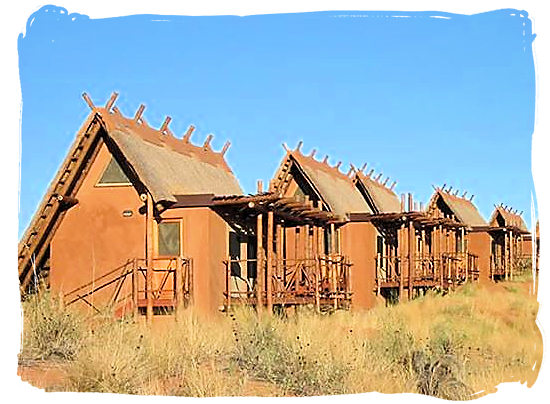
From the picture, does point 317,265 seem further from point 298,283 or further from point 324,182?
point 324,182

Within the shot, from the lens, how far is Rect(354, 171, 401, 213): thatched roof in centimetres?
2144

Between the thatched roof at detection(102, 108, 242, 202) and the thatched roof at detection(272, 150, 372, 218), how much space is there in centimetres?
165

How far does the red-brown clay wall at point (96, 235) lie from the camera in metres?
12.5

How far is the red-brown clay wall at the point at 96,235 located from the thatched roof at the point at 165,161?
492 millimetres

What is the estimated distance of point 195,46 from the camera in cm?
724

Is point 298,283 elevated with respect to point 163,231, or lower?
lower

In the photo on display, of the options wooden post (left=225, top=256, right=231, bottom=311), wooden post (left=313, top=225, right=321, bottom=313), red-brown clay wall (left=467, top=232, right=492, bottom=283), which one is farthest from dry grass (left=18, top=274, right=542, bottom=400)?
red-brown clay wall (left=467, top=232, right=492, bottom=283)

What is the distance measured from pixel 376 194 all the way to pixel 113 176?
10655 mm

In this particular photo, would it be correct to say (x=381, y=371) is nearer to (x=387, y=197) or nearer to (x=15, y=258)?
(x=15, y=258)

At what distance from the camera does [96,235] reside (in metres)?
12.8

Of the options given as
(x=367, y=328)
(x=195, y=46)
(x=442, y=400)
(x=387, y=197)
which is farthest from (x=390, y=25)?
(x=387, y=197)

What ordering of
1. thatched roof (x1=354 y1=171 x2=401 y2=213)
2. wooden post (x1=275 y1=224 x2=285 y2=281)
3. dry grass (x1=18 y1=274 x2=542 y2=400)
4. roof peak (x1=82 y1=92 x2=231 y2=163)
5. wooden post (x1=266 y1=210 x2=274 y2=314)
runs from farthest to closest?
thatched roof (x1=354 y1=171 x2=401 y2=213) < wooden post (x1=275 y1=224 x2=285 y2=281) < wooden post (x1=266 y1=210 x2=274 y2=314) < roof peak (x1=82 y1=92 x2=231 y2=163) < dry grass (x1=18 y1=274 x2=542 y2=400)

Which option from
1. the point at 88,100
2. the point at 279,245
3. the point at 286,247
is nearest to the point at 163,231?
the point at 279,245

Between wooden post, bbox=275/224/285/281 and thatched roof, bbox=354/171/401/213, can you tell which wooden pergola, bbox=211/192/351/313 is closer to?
wooden post, bbox=275/224/285/281
